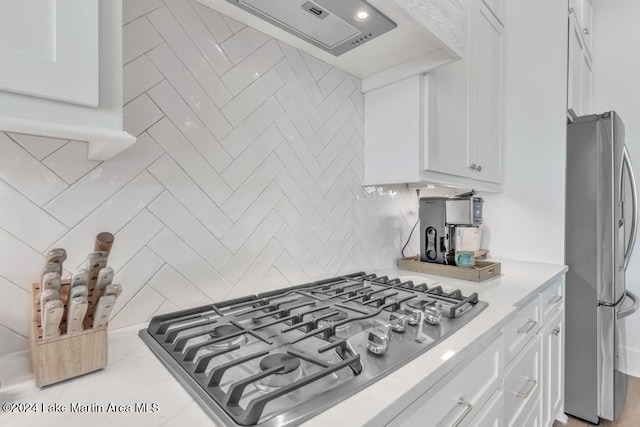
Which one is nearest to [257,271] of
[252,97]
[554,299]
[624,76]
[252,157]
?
[252,157]

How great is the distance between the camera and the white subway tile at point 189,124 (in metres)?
0.92

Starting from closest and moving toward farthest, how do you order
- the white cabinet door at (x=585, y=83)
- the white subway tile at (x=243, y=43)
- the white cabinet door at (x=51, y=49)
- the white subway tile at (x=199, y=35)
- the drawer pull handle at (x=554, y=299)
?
the white cabinet door at (x=51, y=49)
the white subway tile at (x=199, y=35)
the white subway tile at (x=243, y=43)
the drawer pull handle at (x=554, y=299)
the white cabinet door at (x=585, y=83)

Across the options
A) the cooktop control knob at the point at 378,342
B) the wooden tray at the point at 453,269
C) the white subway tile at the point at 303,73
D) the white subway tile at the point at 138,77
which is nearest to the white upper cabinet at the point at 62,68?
the white subway tile at the point at 138,77

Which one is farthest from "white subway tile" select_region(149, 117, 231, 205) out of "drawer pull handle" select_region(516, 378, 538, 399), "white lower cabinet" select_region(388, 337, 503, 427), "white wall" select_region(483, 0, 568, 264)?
"white wall" select_region(483, 0, 568, 264)

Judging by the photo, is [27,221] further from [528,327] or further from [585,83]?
[585,83]

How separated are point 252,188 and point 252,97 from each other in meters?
0.31

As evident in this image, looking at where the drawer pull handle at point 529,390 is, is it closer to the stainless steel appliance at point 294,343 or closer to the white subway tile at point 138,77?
the stainless steel appliance at point 294,343

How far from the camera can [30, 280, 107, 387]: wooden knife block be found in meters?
0.58

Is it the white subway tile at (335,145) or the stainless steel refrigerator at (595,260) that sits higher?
the white subway tile at (335,145)

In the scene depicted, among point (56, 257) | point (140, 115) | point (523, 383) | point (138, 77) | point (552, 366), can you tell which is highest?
point (138, 77)

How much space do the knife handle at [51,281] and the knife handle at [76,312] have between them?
0.15 ft

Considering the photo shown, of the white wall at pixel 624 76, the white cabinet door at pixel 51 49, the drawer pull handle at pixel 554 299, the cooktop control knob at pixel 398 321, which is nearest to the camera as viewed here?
the white cabinet door at pixel 51 49

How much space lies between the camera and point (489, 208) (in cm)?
212

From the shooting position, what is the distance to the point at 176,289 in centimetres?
95
